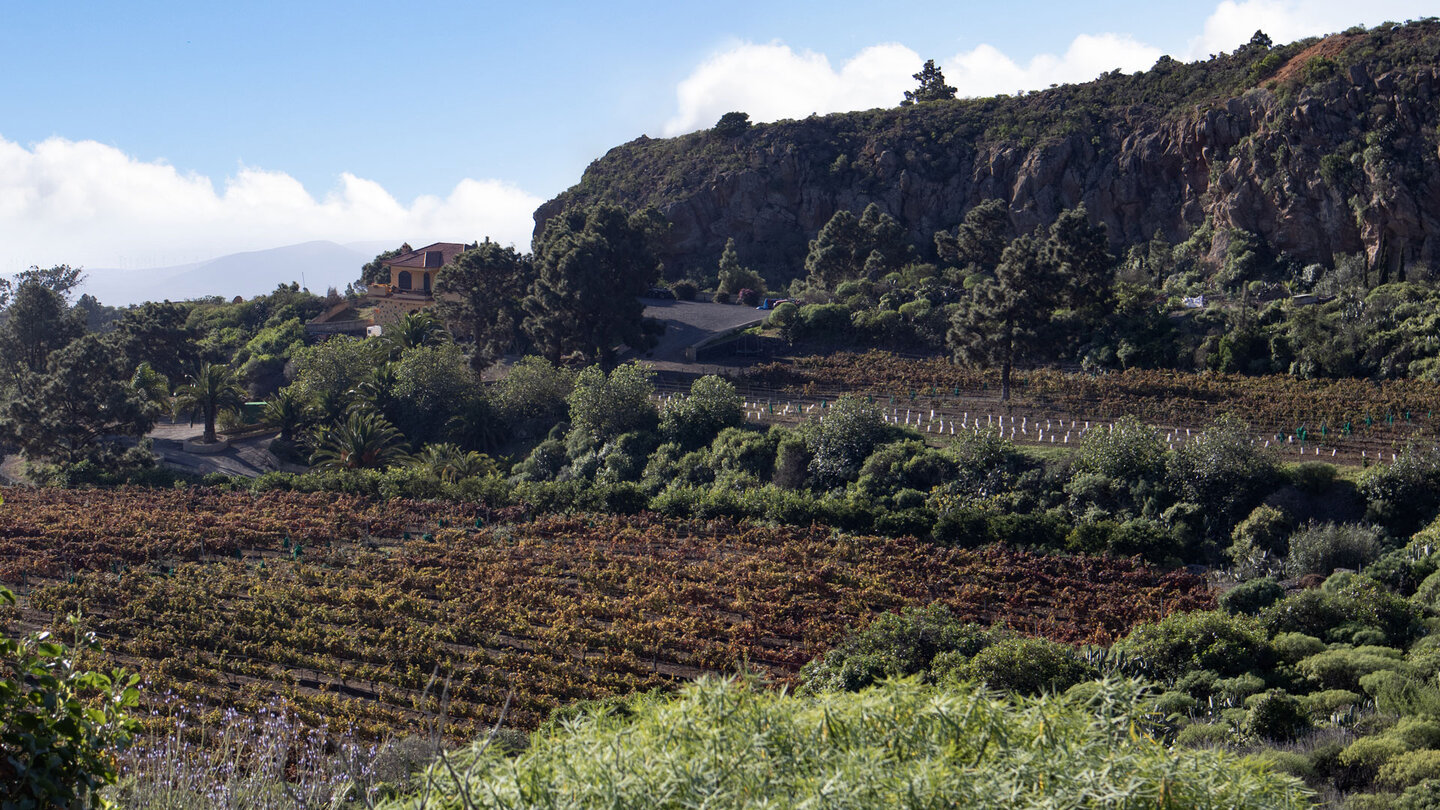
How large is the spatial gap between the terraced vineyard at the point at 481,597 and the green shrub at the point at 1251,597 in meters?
0.77

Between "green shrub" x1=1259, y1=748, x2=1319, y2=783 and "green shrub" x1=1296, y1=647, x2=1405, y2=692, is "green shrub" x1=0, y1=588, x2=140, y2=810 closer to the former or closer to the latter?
"green shrub" x1=1259, y1=748, x2=1319, y2=783

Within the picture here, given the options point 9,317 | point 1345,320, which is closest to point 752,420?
point 1345,320

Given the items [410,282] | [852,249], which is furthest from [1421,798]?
[410,282]

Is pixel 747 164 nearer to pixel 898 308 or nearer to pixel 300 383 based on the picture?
pixel 898 308

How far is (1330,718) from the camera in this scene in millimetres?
11312

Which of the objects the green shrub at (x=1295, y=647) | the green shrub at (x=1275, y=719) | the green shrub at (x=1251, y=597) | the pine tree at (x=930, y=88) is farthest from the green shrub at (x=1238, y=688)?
the pine tree at (x=930, y=88)

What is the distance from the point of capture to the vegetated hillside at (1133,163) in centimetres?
4503

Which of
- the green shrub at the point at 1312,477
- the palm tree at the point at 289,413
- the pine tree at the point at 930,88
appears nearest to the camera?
the green shrub at the point at 1312,477

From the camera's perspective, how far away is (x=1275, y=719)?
11.2 m

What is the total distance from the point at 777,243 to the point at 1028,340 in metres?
37.6

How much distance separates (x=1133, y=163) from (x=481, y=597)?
48647mm

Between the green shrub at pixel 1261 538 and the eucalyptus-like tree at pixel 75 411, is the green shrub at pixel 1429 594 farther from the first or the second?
the eucalyptus-like tree at pixel 75 411

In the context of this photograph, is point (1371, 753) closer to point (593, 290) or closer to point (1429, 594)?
point (1429, 594)

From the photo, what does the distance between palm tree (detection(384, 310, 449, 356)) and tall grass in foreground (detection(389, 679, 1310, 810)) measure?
37.9m
